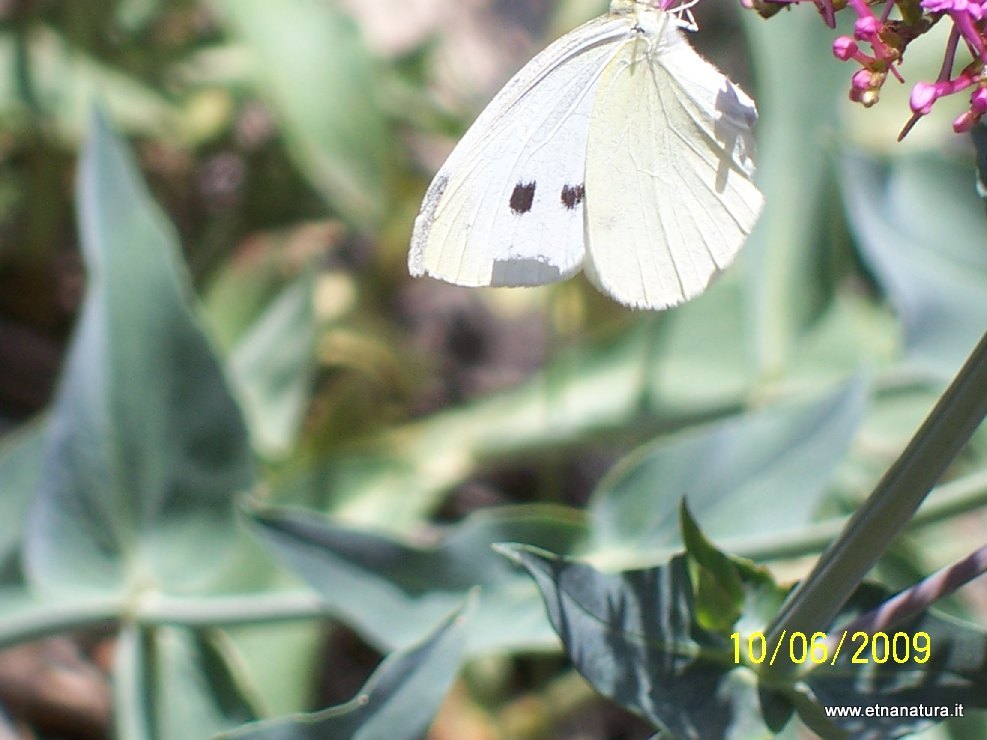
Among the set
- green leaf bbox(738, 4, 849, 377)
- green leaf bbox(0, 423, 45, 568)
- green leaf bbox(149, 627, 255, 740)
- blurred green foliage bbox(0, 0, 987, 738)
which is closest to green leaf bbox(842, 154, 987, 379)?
blurred green foliage bbox(0, 0, 987, 738)

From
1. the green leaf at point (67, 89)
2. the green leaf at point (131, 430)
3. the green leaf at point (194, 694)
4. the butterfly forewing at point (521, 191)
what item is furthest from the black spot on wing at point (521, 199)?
the green leaf at point (67, 89)

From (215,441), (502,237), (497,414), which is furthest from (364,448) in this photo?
(502,237)

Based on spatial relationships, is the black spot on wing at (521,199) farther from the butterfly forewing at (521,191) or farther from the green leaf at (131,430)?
the green leaf at (131,430)

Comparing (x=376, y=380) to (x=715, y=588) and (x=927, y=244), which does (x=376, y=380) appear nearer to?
(x=927, y=244)

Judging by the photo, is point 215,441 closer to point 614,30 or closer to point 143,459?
point 143,459

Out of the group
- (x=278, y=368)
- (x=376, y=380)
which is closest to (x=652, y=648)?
(x=278, y=368)

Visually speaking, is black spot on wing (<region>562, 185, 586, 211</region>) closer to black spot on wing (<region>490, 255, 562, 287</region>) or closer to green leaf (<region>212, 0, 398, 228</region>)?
black spot on wing (<region>490, 255, 562, 287</region>)
